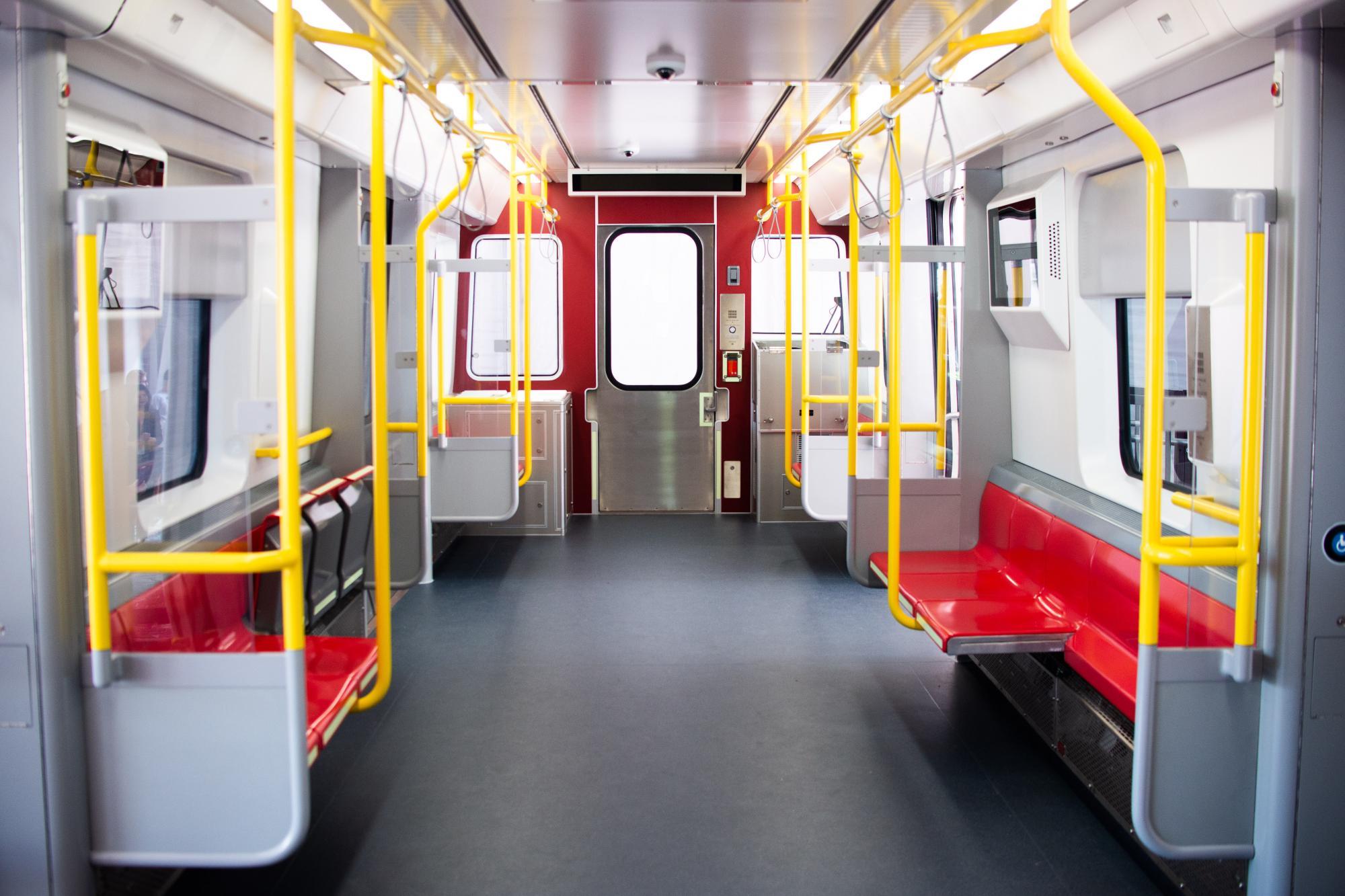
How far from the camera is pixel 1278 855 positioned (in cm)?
283

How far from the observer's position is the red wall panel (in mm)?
9352

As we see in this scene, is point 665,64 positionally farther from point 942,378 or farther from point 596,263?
point 596,263

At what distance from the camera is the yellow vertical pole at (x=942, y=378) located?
5.45m

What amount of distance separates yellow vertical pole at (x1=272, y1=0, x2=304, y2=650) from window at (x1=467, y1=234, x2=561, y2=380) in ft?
19.8

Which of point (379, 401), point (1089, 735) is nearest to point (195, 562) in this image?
point (379, 401)

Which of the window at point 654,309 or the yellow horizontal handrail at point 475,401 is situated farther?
the window at point 654,309

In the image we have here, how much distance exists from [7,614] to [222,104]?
178cm

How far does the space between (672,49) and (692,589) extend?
12.4 ft

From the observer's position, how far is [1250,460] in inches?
109

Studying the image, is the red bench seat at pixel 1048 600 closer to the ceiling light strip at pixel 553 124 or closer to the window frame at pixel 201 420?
the window frame at pixel 201 420

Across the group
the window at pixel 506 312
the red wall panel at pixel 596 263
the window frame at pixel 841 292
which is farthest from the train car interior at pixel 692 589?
the red wall panel at pixel 596 263

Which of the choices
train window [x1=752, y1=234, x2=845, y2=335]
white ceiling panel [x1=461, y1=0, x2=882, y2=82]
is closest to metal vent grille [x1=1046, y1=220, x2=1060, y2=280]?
white ceiling panel [x1=461, y1=0, x2=882, y2=82]

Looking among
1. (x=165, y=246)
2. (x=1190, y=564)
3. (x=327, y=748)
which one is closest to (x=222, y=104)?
(x=165, y=246)

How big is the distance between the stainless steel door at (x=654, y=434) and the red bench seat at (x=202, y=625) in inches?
252
